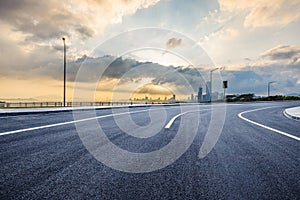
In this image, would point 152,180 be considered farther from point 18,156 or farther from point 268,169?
point 18,156

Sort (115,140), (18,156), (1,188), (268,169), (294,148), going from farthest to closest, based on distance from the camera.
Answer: (115,140), (294,148), (18,156), (268,169), (1,188)

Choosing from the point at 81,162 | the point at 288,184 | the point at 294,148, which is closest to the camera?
the point at 288,184

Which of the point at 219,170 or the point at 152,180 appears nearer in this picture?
the point at 152,180

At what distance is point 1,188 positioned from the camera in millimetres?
2844

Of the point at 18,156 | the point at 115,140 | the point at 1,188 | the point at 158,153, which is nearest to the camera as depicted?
the point at 1,188

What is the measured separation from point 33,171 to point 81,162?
0.78 meters

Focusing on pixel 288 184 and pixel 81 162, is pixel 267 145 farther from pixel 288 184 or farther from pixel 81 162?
pixel 81 162

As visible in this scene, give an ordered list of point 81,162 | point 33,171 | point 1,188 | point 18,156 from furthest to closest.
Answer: point 18,156, point 81,162, point 33,171, point 1,188

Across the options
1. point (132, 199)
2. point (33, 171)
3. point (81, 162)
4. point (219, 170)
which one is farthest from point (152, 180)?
point (33, 171)

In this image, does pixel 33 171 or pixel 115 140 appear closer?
pixel 33 171

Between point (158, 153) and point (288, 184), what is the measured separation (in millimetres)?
2398

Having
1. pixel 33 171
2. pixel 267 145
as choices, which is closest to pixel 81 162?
pixel 33 171

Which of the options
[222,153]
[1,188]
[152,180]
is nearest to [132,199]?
[152,180]

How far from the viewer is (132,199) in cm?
259
